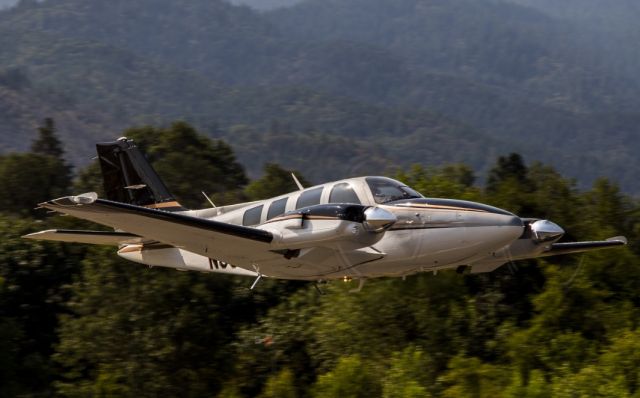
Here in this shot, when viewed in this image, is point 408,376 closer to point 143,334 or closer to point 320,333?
point 320,333

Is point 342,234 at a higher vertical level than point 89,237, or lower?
higher

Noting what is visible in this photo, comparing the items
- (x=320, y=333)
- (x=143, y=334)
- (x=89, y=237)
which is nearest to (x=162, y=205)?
(x=89, y=237)

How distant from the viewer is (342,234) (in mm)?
21547

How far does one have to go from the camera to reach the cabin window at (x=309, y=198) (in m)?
23.5

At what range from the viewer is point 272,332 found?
4178cm

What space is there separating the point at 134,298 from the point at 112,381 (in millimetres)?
3833

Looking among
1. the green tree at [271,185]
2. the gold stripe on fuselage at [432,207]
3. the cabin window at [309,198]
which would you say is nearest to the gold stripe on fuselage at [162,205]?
the cabin window at [309,198]

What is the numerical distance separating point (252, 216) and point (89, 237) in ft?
13.1

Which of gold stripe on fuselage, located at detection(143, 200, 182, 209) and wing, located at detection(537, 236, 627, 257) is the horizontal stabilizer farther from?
wing, located at detection(537, 236, 627, 257)

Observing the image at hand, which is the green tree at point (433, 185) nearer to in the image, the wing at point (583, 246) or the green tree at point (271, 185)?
the green tree at point (271, 185)

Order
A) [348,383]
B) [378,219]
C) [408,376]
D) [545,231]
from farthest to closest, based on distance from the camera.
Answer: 1. [408,376]
2. [348,383]
3. [545,231]
4. [378,219]

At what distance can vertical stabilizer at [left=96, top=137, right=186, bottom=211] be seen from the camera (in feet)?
90.6

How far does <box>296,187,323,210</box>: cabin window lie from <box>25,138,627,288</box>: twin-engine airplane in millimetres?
28

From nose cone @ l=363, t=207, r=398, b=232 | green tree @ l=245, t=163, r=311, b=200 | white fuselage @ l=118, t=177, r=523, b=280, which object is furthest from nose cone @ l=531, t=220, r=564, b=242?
green tree @ l=245, t=163, r=311, b=200
